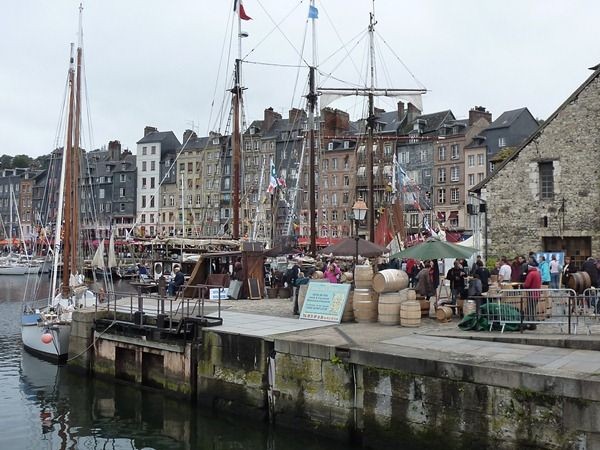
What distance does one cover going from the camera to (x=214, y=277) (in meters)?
27.1

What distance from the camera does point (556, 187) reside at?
86.5 feet

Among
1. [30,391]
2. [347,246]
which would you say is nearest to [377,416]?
[347,246]

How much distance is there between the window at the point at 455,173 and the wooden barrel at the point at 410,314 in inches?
2304

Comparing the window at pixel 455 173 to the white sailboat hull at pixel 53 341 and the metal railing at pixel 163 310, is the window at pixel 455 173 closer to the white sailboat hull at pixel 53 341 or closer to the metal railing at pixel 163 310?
the metal railing at pixel 163 310

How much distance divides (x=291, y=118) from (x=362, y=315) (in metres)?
71.1

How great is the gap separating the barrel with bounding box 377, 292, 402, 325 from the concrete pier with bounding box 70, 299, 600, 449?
727mm

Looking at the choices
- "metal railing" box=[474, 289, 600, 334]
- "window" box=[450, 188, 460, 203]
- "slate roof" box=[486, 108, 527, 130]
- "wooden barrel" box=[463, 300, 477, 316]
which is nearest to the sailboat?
"wooden barrel" box=[463, 300, 477, 316]

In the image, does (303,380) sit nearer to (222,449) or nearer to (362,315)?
(222,449)

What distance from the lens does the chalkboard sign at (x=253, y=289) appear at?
24.4 meters

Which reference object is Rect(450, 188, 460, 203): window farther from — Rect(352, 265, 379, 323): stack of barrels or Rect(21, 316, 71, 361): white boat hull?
Rect(352, 265, 379, 323): stack of barrels

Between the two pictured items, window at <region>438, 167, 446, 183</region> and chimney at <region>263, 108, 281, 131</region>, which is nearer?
window at <region>438, 167, 446, 183</region>

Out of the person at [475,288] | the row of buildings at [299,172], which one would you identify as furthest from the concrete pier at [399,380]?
the row of buildings at [299,172]

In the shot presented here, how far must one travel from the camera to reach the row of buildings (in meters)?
64.7

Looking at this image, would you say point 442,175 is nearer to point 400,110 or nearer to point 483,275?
point 400,110
